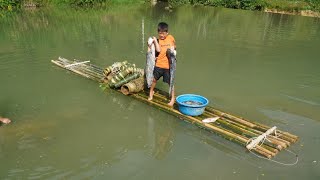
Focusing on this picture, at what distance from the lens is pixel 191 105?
5.70m

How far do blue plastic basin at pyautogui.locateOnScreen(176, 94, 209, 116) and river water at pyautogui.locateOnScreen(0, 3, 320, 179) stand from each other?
0.27 m

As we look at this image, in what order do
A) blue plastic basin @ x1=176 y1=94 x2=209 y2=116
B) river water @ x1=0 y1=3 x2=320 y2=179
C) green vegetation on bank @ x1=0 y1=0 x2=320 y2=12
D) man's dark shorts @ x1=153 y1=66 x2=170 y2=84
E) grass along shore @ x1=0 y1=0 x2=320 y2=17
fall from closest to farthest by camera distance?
river water @ x1=0 y1=3 x2=320 y2=179
blue plastic basin @ x1=176 y1=94 x2=209 y2=116
man's dark shorts @ x1=153 y1=66 x2=170 y2=84
green vegetation on bank @ x1=0 y1=0 x2=320 y2=12
grass along shore @ x1=0 y1=0 x2=320 y2=17

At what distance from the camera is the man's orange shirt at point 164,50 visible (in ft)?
20.0

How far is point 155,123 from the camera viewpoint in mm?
6031

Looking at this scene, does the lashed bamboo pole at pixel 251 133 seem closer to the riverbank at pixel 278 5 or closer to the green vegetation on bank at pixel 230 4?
the green vegetation on bank at pixel 230 4

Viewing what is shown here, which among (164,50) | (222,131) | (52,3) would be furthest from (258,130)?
(52,3)

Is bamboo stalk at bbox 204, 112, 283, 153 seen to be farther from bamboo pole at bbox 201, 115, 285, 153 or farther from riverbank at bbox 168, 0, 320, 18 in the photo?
riverbank at bbox 168, 0, 320, 18

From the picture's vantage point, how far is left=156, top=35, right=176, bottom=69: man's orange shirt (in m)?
6.09

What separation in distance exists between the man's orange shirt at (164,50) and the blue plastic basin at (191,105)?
2.42 ft

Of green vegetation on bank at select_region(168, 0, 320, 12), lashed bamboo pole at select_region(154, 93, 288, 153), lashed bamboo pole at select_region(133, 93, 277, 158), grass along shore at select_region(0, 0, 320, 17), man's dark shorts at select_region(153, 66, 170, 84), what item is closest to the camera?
lashed bamboo pole at select_region(133, 93, 277, 158)

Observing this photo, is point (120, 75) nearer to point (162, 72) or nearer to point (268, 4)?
point (162, 72)

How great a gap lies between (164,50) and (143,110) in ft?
4.33

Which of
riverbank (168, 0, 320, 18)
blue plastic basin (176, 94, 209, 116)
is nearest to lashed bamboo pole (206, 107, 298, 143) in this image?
blue plastic basin (176, 94, 209, 116)

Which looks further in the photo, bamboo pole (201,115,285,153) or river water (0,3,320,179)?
bamboo pole (201,115,285,153)
